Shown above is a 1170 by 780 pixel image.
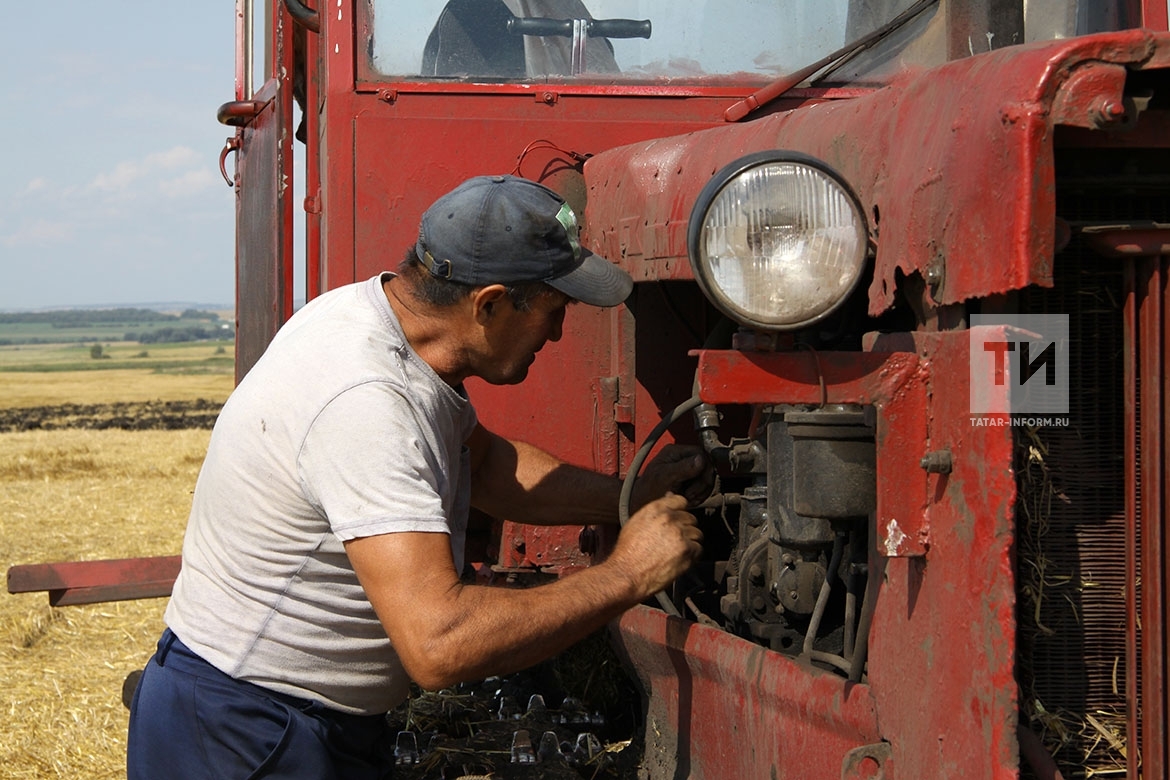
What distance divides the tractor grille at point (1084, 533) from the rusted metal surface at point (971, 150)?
185mm

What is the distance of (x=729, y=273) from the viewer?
6.61ft

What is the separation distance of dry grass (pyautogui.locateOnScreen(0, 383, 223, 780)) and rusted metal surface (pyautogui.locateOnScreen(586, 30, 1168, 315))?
328 centimetres

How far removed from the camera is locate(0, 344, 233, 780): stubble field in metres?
4.80

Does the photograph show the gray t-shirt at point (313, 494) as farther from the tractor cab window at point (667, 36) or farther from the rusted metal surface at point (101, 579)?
the rusted metal surface at point (101, 579)

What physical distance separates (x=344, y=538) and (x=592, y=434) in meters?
1.13

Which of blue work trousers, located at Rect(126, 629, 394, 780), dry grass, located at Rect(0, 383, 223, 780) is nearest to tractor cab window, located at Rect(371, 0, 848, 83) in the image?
blue work trousers, located at Rect(126, 629, 394, 780)

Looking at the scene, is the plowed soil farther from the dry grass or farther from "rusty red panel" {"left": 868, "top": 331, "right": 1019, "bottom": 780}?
"rusty red panel" {"left": 868, "top": 331, "right": 1019, "bottom": 780}

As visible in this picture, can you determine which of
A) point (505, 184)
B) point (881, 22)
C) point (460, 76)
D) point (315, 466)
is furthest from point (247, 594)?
point (881, 22)

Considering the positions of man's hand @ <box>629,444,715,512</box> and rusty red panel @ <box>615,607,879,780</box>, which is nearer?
rusty red panel @ <box>615,607,879,780</box>

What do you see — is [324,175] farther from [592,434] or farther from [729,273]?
[729,273]

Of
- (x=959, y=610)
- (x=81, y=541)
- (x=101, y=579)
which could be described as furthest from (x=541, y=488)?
(x=81, y=541)

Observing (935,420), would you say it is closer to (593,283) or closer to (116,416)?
(593,283)
